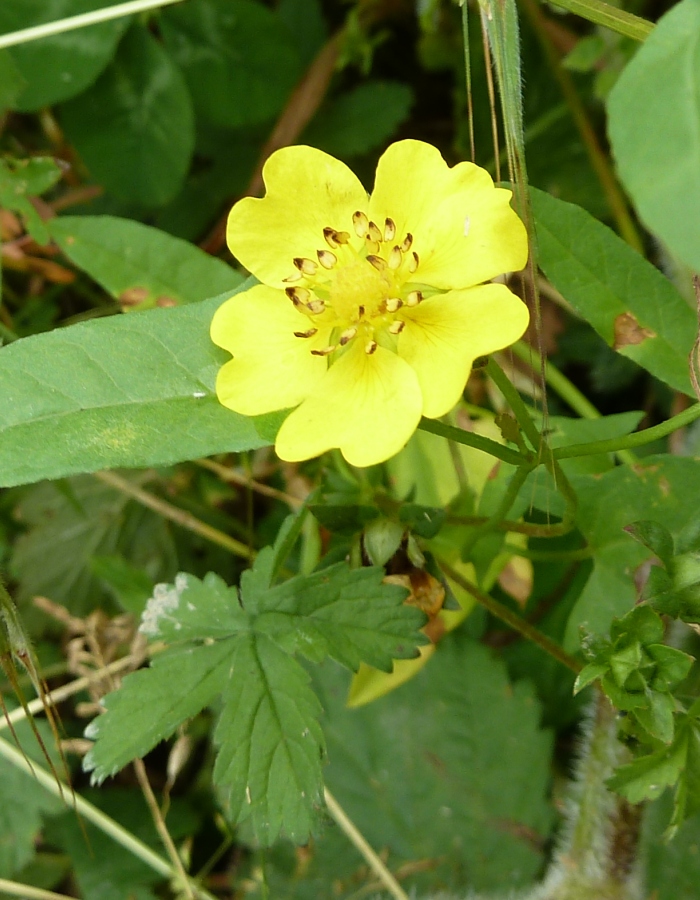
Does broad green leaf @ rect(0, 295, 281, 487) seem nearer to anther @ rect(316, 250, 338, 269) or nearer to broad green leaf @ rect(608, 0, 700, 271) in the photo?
anther @ rect(316, 250, 338, 269)

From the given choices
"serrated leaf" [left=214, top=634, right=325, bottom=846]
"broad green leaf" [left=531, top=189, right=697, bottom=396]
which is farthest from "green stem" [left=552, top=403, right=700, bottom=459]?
"serrated leaf" [left=214, top=634, right=325, bottom=846]

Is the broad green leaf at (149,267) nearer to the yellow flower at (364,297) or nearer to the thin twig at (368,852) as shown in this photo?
the yellow flower at (364,297)

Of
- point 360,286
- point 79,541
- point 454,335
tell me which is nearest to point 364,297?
point 360,286

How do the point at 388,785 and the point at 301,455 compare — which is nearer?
the point at 301,455

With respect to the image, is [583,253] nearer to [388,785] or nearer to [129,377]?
[129,377]

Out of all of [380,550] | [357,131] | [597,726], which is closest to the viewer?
[380,550]

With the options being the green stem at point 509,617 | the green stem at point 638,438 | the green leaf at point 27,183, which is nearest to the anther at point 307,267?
the green stem at point 638,438

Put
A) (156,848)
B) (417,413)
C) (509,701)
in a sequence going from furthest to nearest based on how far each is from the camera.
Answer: (156,848)
(509,701)
(417,413)

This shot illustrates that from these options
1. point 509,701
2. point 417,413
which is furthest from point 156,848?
point 417,413
